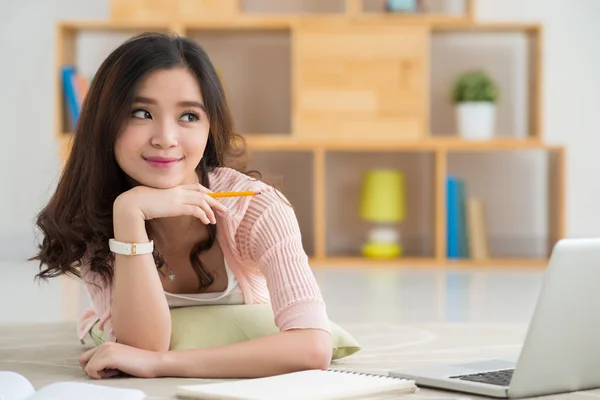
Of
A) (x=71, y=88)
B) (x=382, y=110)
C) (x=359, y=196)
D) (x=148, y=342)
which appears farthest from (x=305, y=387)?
(x=359, y=196)

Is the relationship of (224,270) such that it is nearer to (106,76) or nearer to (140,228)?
(140,228)

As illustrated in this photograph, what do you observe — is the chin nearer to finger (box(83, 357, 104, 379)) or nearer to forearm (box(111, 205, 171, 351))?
forearm (box(111, 205, 171, 351))

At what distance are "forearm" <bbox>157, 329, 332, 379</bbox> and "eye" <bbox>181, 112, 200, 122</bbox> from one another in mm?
374

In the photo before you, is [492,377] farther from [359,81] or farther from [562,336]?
[359,81]

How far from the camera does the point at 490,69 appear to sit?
5.07m

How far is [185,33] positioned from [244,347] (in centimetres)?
343

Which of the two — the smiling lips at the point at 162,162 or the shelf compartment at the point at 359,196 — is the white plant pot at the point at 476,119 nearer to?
the shelf compartment at the point at 359,196

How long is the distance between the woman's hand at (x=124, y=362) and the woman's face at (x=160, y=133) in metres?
0.26

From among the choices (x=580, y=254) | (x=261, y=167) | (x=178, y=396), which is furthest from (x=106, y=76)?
(x=261, y=167)

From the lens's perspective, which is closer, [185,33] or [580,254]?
[580,254]

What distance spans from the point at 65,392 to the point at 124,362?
201 mm

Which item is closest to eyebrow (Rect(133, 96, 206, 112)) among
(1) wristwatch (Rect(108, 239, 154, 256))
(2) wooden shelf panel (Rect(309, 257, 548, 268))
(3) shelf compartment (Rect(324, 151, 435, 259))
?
(1) wristwatch (Rect(108, 239, 154, 256))

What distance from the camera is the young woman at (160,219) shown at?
165 centimetres

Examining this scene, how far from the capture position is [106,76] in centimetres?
171
